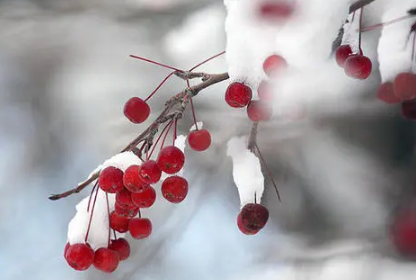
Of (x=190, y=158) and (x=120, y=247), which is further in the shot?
(x=190, y=158)

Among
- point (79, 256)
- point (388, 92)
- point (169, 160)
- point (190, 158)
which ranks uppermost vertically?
point (190, 158)

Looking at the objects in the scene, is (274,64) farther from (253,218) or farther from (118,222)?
(118,222)

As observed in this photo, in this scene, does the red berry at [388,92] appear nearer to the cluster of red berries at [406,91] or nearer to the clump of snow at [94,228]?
the cluster of red berries at [406,91]

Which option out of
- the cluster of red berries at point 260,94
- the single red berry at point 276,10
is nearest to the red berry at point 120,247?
the cluster of red berries at point 260,94

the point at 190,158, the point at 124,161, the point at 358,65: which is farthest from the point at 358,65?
the point at 190,158

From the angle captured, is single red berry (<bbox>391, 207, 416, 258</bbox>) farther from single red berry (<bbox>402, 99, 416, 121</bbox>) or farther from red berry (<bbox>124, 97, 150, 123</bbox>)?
red berry (<bbox>124, 97, 150, 123</bbox>)

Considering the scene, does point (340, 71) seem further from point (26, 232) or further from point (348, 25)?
point (26, 232)
